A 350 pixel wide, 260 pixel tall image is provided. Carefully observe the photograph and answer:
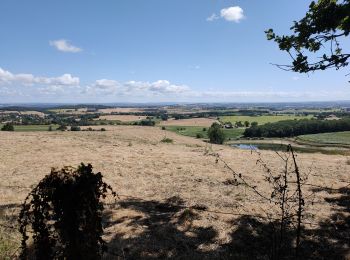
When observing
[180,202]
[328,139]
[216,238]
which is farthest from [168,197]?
[328,139]

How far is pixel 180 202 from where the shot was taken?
1198 cm

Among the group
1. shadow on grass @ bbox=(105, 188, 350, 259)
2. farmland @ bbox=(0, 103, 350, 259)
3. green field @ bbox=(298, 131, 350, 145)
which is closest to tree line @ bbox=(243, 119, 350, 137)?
green field @ bbox=(298, 131, 350, 145)

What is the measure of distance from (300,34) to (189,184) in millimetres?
7393

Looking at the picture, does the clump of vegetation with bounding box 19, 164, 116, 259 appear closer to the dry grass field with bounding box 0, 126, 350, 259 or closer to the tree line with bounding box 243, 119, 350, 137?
the dry grass field with bounding box 0, 126, 350, 259

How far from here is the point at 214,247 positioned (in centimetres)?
802

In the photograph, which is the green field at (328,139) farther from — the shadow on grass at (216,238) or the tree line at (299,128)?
the shadow on grass at (216,238)

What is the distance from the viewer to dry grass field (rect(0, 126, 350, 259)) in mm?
8172

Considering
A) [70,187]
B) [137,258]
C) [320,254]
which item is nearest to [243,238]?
[320,254]

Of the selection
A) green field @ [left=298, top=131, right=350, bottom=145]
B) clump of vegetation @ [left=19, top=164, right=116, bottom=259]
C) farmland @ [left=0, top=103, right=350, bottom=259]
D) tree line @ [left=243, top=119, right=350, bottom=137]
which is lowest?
green field @ [left=298, top=131, right=350, bottom=145]

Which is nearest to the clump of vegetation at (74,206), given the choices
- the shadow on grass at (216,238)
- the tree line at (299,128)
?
the shadow on grass at (216,238)

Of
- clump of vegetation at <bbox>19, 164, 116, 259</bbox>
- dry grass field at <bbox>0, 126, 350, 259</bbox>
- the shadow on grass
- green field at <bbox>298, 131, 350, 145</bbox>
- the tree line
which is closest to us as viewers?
clump of vegetation at <bbox>19, 164, 116, 259</bbox>

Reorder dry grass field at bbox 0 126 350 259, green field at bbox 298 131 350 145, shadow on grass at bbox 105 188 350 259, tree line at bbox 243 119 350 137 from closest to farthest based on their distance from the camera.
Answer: shadow on grass at bbox 105 188 350 259
dry grass field at bbox 0 126 350 259
green field at bbox 298 131 350 145
tree line at bbox 243 119 350 137

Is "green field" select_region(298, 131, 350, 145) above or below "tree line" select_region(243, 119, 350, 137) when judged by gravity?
below

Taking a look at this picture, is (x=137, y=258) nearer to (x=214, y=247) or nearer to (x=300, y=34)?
(x=214, y=247)
